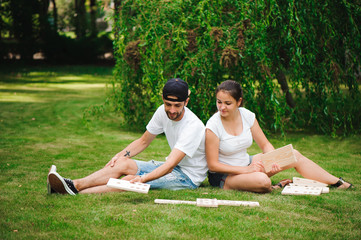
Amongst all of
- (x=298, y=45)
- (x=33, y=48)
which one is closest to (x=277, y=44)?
(x=298, y=45)

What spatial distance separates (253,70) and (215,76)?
643mm

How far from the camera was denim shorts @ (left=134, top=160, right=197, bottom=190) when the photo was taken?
13.3 feet

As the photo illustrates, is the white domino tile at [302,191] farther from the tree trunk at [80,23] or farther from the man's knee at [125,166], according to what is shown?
the tree trunk at [80,23]

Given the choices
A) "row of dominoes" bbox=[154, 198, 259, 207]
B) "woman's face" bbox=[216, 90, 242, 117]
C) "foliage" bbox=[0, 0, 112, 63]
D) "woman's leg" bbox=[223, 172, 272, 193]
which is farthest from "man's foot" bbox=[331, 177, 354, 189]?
"foliage" bbox=[0, 0, 112, 63]

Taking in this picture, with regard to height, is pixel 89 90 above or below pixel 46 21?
below

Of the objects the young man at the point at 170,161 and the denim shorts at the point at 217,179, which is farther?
the denim shorts at the point at 217,179

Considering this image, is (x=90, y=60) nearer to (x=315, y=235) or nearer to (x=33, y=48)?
(x=33, y=48)

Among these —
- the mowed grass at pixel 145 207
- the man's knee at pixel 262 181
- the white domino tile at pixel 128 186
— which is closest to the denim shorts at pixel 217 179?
the mowed grass at pixel 145 207

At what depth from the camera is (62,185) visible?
385 centimetres

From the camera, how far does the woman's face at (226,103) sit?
3.96m

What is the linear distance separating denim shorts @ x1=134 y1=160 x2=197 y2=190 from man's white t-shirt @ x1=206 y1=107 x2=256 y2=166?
0.39 metres

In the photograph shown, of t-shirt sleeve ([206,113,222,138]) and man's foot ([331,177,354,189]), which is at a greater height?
t-shirt sleeve ([206,113,222,138])

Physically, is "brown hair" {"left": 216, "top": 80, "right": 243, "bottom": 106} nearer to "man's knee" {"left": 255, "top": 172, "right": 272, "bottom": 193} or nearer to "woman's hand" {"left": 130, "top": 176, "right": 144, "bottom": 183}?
"man's knee" {"left": 255, "top": 172, "right": 272, "bottom": 193}

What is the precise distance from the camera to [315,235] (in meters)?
3.04
